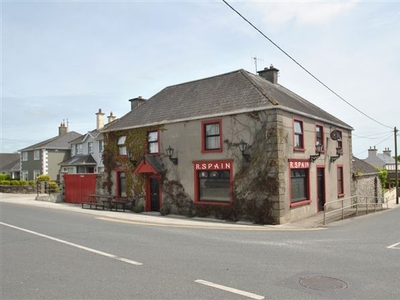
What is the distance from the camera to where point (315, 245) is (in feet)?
33.3

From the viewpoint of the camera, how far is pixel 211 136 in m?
18.0

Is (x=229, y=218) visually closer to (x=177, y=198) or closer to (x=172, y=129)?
(x=177, y=198)

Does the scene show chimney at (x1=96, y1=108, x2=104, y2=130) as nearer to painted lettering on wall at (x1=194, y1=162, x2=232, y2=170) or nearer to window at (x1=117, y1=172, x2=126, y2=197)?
window at (x1=117, y1=172, x2=126, y2=197)

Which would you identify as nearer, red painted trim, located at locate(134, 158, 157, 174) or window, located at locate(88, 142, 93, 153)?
red painted trim, located at locate(134, 158, 157, 174)

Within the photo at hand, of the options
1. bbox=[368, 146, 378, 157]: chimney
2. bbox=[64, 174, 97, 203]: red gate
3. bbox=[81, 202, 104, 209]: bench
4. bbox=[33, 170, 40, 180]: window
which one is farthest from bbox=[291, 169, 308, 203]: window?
bbox=[368, 146, 378, 157]: chimney

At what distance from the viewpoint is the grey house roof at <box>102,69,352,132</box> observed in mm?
17047

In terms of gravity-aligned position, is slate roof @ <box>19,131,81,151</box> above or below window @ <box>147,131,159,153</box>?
above

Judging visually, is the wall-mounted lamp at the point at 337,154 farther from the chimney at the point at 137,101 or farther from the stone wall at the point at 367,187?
the chimney at the point at 137,101

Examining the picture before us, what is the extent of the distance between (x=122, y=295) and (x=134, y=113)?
18733 millimetres

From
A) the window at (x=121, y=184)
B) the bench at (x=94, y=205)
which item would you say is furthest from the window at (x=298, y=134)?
the bench at (x=94, y=205)

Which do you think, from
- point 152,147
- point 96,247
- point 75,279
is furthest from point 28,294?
point 152,147

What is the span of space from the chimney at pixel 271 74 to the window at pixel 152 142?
26.2 ft

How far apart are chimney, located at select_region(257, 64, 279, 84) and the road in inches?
473

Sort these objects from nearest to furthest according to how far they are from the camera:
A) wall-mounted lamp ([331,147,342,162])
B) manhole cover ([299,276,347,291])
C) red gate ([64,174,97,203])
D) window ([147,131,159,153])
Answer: manhole cover ([299,276,347,291])
window ([147,131,159,153])
wall-mounted lamp ([331,147,342,162])
red gate ([64,174,97,203])
